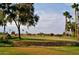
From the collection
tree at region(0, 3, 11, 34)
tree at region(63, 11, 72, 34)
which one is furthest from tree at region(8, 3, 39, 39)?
tree at region(63, 11, 72, 34)

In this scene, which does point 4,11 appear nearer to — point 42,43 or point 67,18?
point 42,43

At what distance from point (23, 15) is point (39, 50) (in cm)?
42

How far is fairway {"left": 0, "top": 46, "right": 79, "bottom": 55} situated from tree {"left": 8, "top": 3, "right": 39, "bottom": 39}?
9.7 inches

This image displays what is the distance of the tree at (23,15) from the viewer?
12.0ft

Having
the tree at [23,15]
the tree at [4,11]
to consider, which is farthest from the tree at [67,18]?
the tree at [4,11]

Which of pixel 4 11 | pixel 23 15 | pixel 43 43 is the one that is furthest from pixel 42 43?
pixel 4 11

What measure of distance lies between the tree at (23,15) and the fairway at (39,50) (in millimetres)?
245

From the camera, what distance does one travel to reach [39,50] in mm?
3617

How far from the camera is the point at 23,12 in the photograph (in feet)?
12.1

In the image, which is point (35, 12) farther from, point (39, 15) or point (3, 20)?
point (3, 20)

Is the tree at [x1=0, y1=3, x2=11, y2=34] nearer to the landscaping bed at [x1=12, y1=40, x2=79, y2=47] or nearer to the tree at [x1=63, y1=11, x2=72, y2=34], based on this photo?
the landscaping bed at [x1=12, y1=40, x2=79, y2=47]

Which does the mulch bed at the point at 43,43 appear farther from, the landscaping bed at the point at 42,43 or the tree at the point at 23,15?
the tree at the point at 23,15
